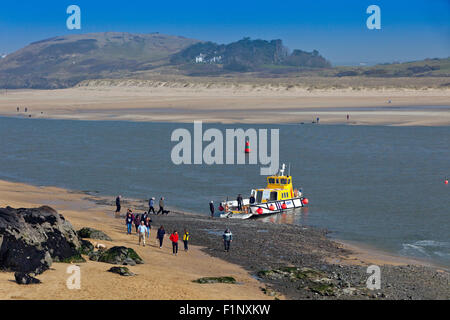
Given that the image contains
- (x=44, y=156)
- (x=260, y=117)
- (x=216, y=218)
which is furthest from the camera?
(x=260, y=117)

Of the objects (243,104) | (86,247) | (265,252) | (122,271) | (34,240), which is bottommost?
(265,252)

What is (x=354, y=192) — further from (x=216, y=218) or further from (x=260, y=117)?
(x=260, y=117)

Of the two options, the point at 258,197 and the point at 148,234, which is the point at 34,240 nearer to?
the point at 148,234

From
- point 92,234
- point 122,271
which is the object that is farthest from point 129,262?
point 92,234

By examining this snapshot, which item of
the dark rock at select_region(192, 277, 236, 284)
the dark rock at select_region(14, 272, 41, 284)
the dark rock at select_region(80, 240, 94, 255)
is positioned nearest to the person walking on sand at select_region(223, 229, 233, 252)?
→ the dark rock at select_region(192, 277, 236, 284)

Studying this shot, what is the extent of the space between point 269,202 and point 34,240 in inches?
752

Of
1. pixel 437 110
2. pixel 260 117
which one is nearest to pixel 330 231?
pixel 260 117

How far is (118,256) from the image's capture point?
23.1 meters

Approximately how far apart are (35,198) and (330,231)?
1762cm

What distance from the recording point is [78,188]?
147ft

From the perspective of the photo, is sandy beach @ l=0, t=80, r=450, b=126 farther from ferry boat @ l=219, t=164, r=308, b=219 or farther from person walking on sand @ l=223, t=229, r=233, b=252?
person walking on sand @ l=223, t=229, r=233, b=252

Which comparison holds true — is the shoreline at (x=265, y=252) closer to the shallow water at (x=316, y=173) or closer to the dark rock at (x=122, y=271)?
the dark rock at (x=122, y=271)

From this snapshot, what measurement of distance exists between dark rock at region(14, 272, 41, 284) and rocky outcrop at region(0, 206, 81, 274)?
2.57ft

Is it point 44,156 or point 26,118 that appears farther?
point 26,118
